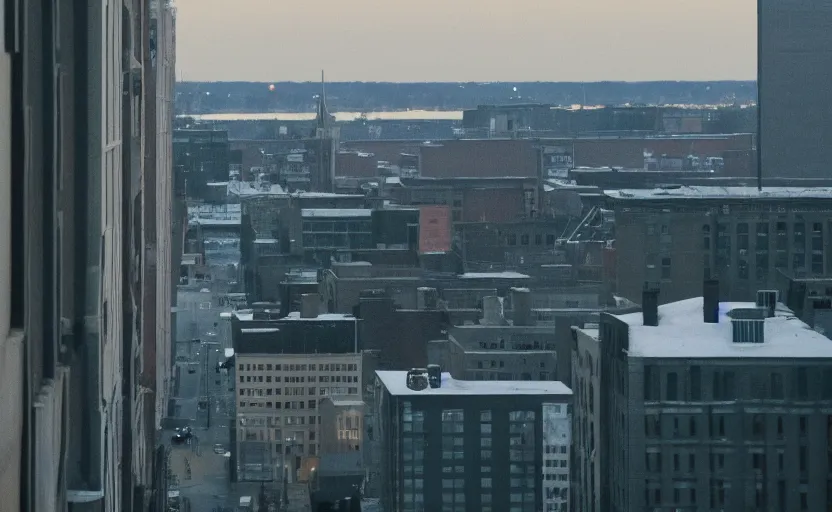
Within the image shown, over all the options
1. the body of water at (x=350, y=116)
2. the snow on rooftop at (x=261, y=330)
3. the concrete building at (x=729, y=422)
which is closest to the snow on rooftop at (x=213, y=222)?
the snow on rooftop at (x=261, y=330)

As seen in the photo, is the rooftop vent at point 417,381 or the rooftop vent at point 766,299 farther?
the rooftop vent at point 417,381

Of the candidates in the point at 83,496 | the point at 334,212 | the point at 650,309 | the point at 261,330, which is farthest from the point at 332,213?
the point at 83,496

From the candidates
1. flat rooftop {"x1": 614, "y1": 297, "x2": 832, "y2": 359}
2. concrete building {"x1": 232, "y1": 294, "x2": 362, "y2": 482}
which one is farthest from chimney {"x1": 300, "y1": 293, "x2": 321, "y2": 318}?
flat rooftop {"x1": 614, "y1": 297, "x2": 832, "y2": 359}

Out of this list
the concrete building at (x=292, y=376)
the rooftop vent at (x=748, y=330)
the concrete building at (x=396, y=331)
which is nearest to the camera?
the rooftop vent at (x=748, y=330)

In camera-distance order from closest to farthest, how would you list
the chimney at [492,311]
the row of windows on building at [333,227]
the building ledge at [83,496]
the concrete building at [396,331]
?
the building ledge at [83,496]
the chimney at [492,311]
the concrete building at [396,331]
the row of windows on building at [333,227]

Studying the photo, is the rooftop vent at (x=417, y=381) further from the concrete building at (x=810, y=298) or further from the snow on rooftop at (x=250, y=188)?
the snow on rooftop at (x=250, y=188)

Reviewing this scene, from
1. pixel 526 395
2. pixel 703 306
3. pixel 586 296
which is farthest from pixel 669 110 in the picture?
pixel 703 306

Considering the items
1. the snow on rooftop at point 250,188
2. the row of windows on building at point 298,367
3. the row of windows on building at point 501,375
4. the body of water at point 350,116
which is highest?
the body of water at point 350,116

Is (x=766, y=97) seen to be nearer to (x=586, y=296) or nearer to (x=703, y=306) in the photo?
(x=586, y=296)
